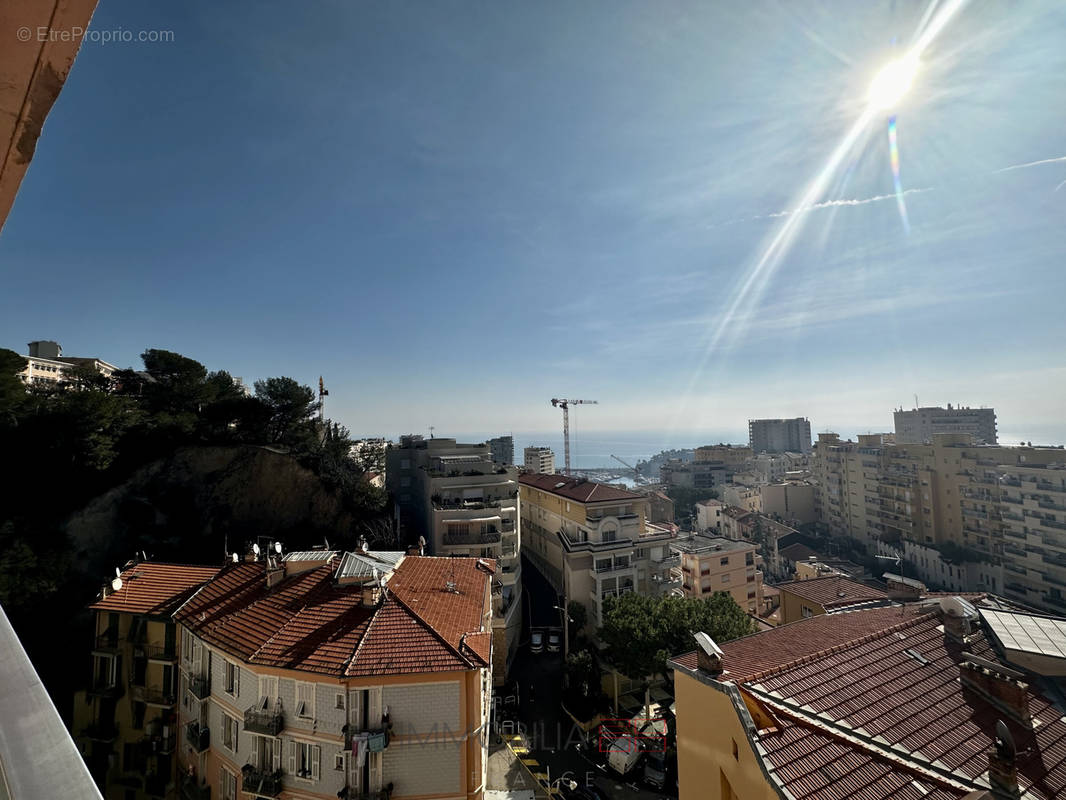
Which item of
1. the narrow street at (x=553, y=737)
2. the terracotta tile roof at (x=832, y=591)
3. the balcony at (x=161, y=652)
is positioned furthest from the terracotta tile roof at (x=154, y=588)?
the terracotta tile roof at (x=832, y=591)

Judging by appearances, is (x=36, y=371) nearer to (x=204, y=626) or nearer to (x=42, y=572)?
(x=42, y=572)

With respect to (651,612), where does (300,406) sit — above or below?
above

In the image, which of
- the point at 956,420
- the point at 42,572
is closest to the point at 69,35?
the point at 42,572

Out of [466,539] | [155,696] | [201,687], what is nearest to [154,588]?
[155,696]

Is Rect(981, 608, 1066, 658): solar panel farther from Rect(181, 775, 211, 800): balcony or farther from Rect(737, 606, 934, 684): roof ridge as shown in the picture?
Rect(181, 775, 211, 800): balcony

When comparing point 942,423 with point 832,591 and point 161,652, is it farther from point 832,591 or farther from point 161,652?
point 161,652

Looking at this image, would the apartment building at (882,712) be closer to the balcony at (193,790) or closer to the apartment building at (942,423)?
the balcony at (193,790)

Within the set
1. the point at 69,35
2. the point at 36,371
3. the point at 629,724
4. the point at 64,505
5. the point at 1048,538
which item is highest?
the point at 36,371
